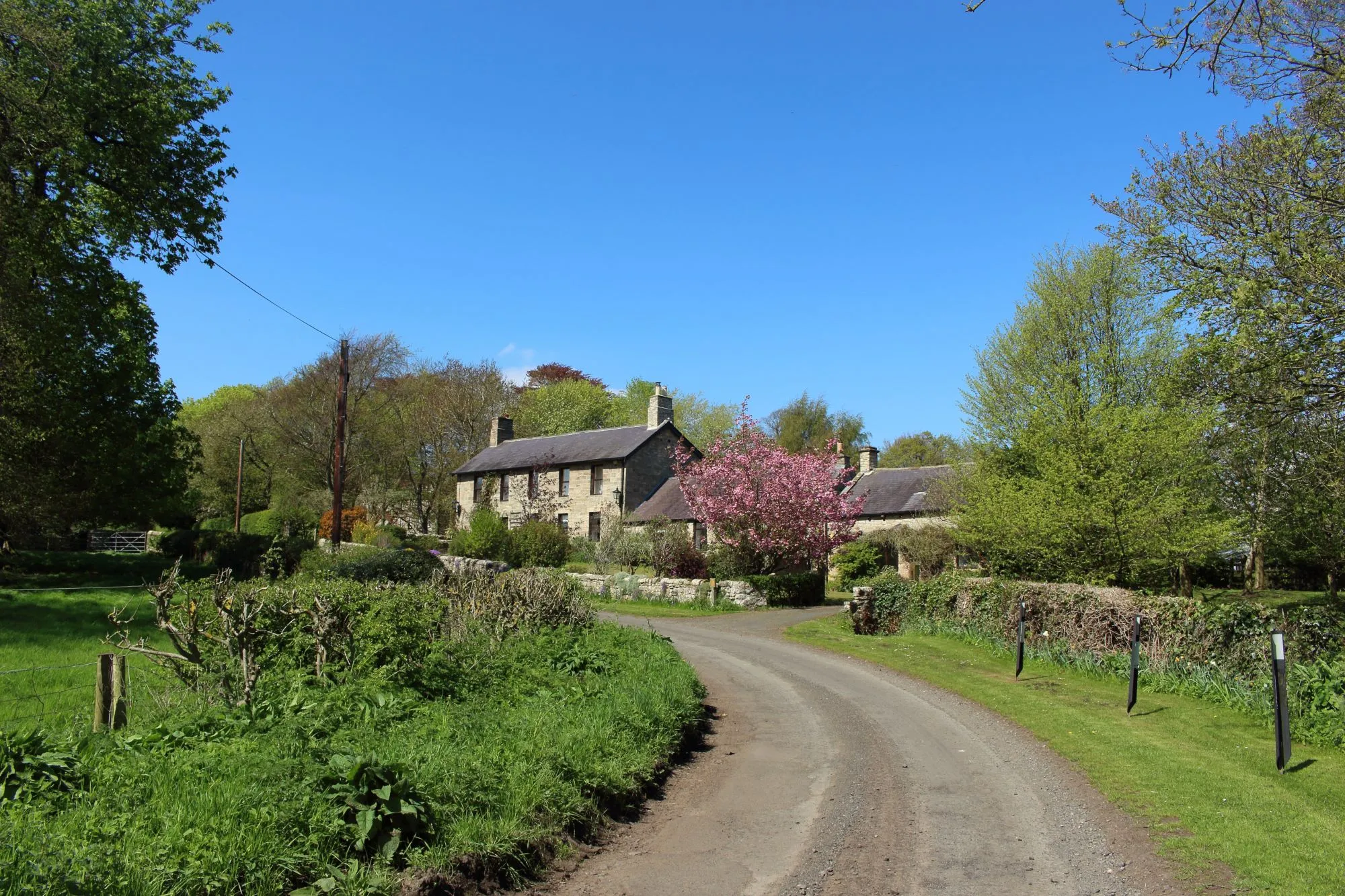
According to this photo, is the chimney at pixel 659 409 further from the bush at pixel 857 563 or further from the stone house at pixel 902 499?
the bush at pixel 857 563

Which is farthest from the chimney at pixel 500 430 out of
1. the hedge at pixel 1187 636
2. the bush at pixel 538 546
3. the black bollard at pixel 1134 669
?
the black bollard at pixel 1134 669

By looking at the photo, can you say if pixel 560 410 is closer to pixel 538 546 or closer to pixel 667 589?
pixel 538 546

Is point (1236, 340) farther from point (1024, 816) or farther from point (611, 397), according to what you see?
point (611, 397)

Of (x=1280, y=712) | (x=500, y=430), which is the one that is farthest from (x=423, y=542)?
(x=1280, y=712)

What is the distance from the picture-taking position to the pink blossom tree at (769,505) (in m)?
31.5

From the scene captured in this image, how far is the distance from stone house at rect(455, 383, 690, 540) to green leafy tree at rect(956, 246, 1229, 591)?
2044cm

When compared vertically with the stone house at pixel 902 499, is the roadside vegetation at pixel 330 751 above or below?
below

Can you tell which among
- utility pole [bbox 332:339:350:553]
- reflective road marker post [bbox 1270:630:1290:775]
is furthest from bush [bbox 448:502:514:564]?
reflective road marker post [bbox 1270:630:1290:775]

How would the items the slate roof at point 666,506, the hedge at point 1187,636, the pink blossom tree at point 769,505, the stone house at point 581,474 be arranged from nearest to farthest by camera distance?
1. the hedge at point 1187,636
2. the pink blossom tree at point 769,505
3. the slate roof at point 666,506
4. the stone house at point 581,474

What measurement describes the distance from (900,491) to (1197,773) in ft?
113

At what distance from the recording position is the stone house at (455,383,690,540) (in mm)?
45656

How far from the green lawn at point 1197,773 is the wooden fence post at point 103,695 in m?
8.69

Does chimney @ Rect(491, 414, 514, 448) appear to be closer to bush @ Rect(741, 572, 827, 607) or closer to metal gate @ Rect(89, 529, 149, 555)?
metal gate @ Rect(89, 529, 149, 555)

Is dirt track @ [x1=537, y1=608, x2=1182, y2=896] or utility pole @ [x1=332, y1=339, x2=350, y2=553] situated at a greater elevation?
utility pole @ [x1=332, y1=339, x2=350, y2=553]
